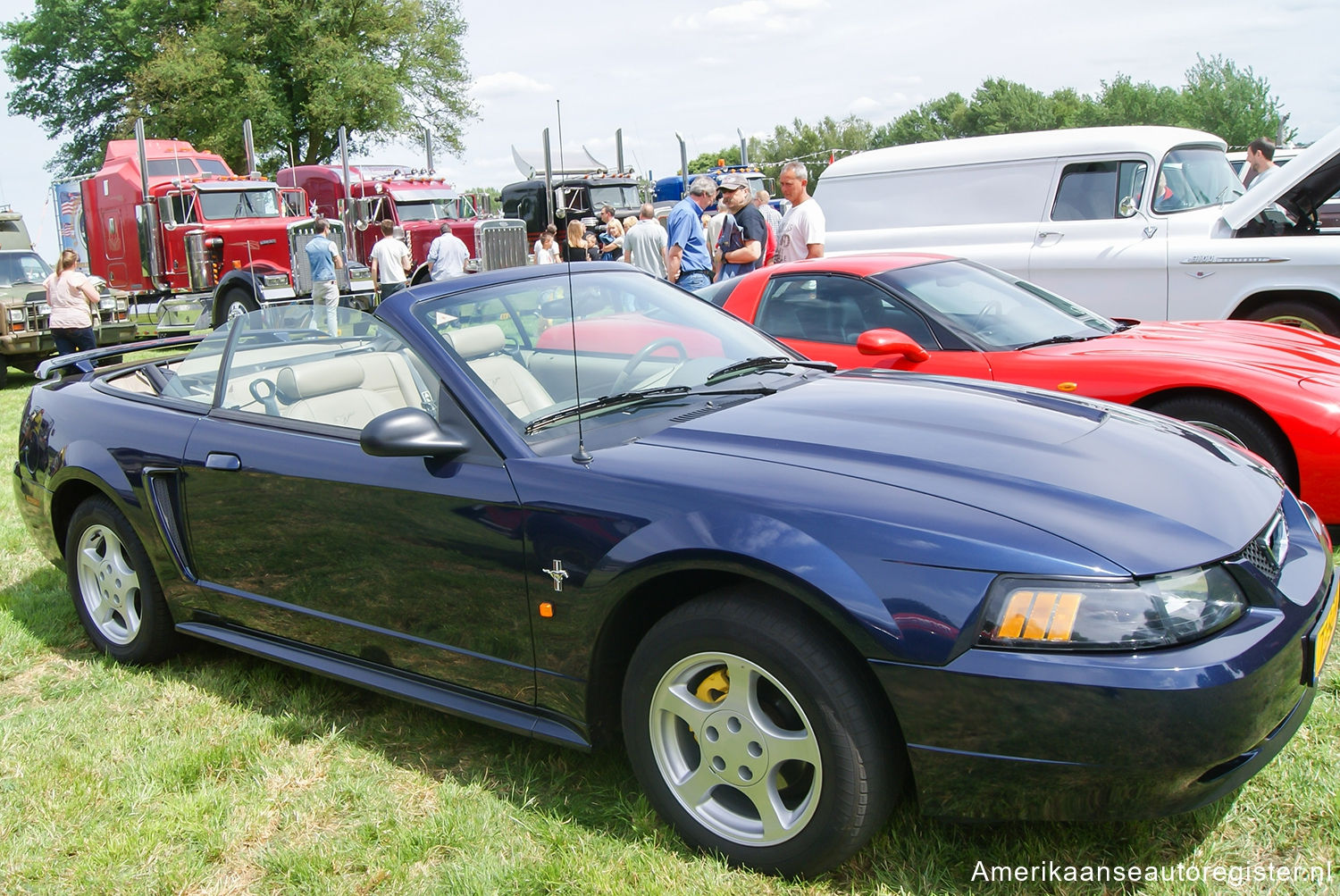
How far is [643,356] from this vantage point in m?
3.34

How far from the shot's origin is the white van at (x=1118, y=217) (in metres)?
7.00

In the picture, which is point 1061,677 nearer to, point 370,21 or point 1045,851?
point 1045,851

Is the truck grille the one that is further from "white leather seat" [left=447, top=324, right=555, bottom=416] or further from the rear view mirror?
"white leather seat" [left=447, top=324, right=555, bottom=416]

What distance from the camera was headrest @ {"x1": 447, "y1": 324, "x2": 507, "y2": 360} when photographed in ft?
10.2

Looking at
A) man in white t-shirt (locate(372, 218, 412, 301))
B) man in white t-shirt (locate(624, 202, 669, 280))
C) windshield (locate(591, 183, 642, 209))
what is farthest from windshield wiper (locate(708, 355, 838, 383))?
windshield (locate(591, 183, 642, 209))

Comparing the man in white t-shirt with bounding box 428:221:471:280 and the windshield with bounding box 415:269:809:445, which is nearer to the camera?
the windshield with bounding box 415:269:809:445

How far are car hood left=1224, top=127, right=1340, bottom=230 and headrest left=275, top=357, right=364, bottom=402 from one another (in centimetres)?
636

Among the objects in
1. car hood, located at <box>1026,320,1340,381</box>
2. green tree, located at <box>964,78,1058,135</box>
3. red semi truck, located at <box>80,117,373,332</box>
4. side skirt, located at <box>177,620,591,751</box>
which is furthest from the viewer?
green tree, located at <box>964,78,1058,135</box>

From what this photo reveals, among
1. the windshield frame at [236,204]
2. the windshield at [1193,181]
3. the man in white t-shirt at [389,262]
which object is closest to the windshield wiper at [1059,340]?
the windshield at [1193,181]

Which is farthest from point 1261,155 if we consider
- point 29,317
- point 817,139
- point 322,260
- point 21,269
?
point 817,139

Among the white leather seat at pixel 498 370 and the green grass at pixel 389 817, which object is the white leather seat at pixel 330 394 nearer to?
the white leather seat at pixel 498 370

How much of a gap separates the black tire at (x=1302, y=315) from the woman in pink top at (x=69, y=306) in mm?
11410

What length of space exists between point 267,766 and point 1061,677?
93.4 inches

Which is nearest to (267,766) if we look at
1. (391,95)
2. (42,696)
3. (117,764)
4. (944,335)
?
(117,764)
